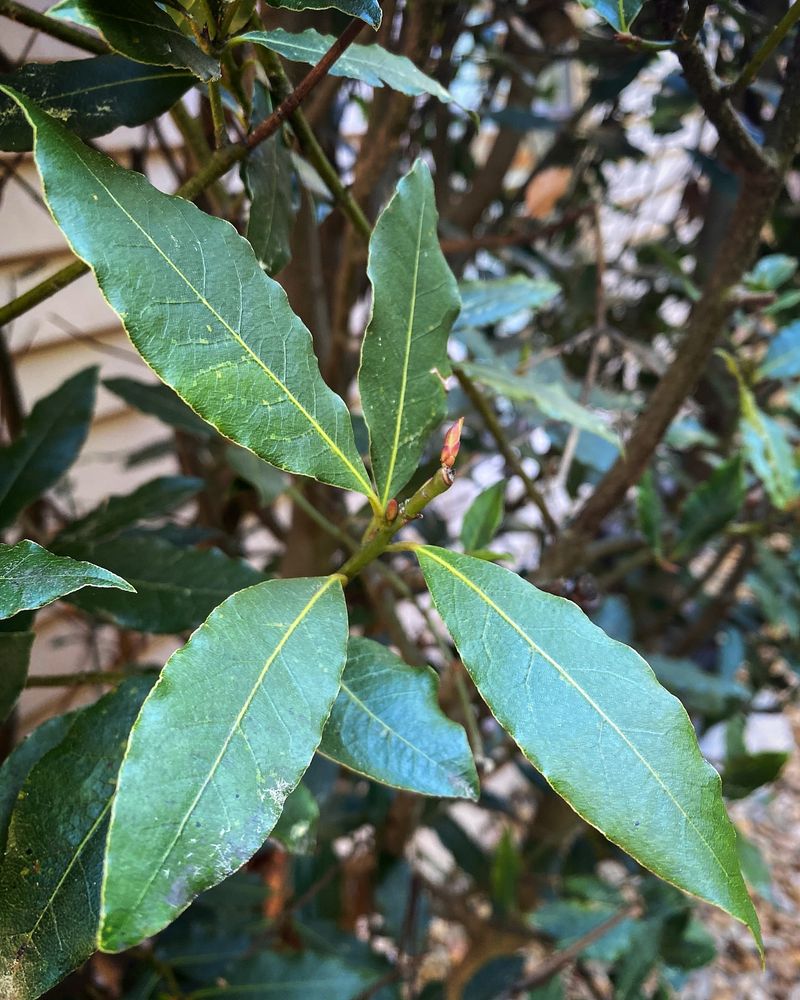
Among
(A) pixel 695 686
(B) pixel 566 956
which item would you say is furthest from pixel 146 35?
(B) pixel 566 956

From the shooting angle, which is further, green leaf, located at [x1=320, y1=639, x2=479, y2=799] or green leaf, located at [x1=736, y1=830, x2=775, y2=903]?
green leaf, located at [x1=736, y1=830, x2=775, y2=903]

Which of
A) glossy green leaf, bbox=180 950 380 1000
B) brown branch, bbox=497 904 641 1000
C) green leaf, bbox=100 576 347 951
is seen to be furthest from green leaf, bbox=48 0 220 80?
brown branch, bbox=497 904 641 1000

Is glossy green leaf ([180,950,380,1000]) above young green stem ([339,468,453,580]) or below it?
below

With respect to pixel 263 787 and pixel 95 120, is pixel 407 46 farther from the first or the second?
pixel 263 787

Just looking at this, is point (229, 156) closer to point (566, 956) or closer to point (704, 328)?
point (704, 328)

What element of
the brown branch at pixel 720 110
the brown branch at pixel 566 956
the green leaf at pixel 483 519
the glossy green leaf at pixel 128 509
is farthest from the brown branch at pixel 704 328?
the brown branch at pixel 566 956

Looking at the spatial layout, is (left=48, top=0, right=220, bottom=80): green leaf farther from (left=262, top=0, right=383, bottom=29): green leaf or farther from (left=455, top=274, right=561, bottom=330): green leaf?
(left=455, top=274, right=561, bottom=330): green leaf

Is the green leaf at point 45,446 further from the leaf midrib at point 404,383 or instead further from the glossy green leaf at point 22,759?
the leaf midrib at point 404,383
